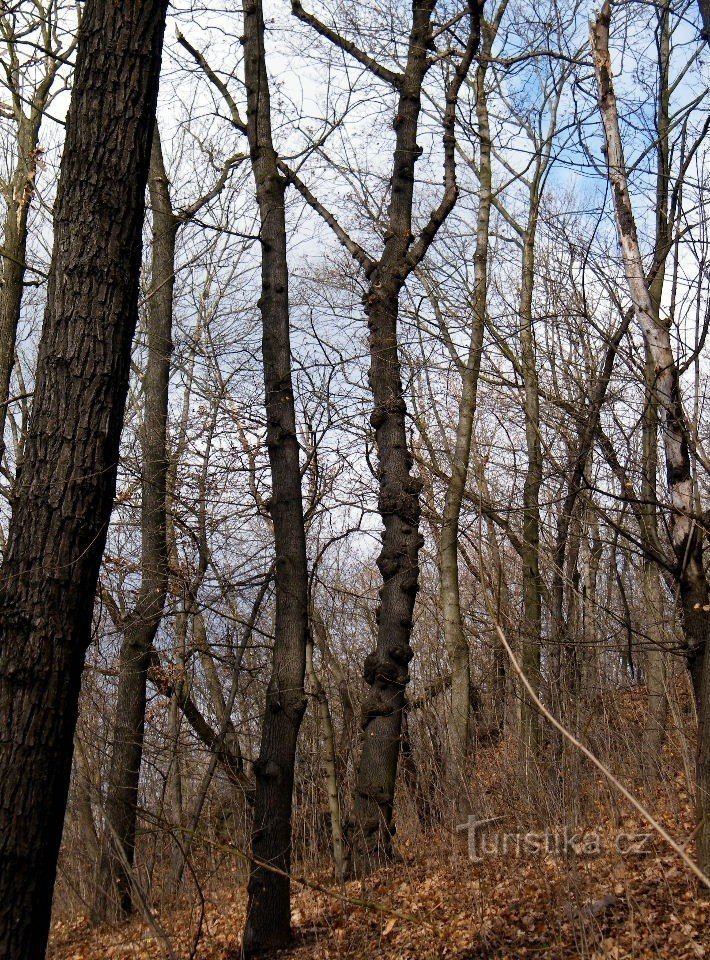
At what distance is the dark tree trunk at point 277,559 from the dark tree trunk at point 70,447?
2.24 meters

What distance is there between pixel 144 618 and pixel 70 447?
4642 mm

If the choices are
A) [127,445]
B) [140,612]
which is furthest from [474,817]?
[127,445]

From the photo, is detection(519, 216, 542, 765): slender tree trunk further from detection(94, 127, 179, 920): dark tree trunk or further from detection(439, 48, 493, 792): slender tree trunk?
detection(94, 127, 179, 920): dark tree trunk

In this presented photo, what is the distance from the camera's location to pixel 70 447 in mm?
3287

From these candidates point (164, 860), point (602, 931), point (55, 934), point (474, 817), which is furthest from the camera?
point (164, 860)

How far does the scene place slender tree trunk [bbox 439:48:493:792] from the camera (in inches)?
340

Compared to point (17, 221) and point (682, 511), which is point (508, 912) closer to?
point (682, 511)

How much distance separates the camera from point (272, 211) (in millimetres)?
7055

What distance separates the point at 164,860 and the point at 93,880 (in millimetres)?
971

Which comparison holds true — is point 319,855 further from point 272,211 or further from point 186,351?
point 272,211

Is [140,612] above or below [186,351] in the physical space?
below

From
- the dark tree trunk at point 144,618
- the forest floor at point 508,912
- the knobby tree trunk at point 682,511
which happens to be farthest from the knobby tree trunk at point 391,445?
the knobby tree trunk at point 682,511

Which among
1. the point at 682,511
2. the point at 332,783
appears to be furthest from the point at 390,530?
the point at 682,511

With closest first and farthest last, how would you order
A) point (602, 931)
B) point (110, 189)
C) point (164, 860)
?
point (110, 189) < point (602, 931) < point (164, 860)
